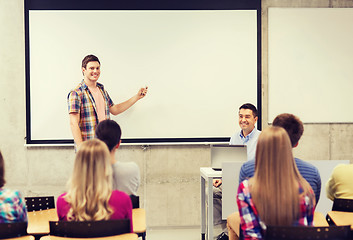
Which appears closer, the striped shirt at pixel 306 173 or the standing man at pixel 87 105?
the striped shirt at pixel 306 173

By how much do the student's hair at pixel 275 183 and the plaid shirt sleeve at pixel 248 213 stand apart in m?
0.03

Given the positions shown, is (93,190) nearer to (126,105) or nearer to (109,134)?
(109,134)

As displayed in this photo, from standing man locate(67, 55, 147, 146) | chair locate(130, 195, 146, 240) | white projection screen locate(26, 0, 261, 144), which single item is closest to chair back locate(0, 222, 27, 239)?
chair locate(130, 195, 146, 240)

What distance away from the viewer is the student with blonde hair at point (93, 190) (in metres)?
2.19

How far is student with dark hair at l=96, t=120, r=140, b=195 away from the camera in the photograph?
2721 mm

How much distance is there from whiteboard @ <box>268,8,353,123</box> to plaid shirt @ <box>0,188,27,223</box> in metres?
3.68

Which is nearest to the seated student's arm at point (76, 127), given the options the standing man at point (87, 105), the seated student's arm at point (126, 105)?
the standing man at point (87, 105)

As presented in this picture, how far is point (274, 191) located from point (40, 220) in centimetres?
148

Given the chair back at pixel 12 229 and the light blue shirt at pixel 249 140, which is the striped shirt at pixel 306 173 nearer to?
the chair back at pixel 12 229

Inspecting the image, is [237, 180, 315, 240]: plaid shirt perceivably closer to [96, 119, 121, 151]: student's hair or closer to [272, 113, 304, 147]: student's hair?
[272, 113, 304, 147]: student's hair

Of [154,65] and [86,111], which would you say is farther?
[154,65]

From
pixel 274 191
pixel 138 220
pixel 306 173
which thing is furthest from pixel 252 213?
pixel 138 220

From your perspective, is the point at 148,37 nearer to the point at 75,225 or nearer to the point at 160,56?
the point at 160,56

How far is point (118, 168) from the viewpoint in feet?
8.93
